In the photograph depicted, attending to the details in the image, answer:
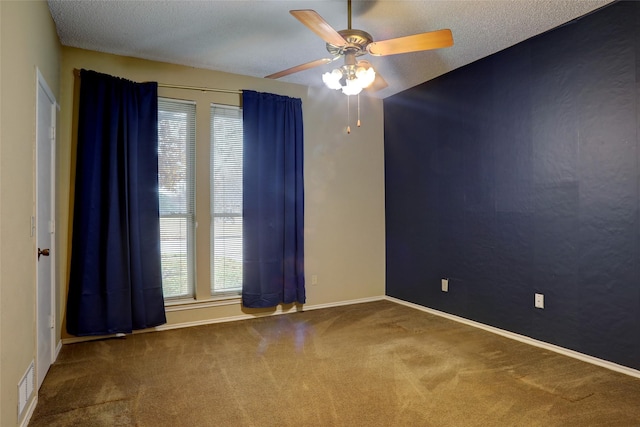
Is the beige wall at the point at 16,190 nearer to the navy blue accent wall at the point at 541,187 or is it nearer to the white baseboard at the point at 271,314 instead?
the white baseboard at the point at 271,314

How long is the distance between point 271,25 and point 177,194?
1901 millimetres

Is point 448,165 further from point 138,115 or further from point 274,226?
point 138,115

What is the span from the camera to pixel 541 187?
326cm

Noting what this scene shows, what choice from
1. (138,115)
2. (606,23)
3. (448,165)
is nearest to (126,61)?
(138,115)

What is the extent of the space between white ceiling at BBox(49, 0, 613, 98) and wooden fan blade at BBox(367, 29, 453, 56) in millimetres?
523

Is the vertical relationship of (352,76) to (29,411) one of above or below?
above

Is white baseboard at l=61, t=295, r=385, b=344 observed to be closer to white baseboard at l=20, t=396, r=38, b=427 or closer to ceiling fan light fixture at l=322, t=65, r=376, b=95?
white baseboard at l=20, t=396, r=38, b=427

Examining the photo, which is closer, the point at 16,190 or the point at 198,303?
the point at 16,190

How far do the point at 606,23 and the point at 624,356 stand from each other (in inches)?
98.2

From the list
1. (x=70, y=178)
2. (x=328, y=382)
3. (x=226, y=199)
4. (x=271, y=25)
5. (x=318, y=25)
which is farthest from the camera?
(x=226, y=199)

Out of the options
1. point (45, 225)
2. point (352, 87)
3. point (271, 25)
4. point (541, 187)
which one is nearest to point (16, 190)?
point (45, 225)

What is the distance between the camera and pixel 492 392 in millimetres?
2424

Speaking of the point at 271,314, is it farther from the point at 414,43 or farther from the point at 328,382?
the point at 414,43

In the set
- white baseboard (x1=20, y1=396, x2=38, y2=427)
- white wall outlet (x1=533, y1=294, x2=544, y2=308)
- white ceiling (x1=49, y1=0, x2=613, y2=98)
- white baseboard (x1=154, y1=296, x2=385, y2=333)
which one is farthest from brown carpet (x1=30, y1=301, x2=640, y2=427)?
white ceiling (x1=49, y1=0, x2=613, y2=98)
